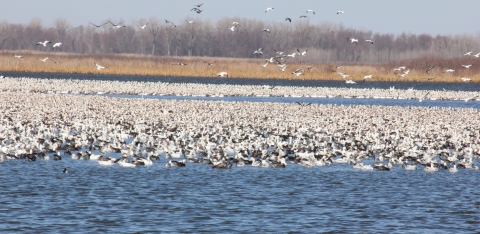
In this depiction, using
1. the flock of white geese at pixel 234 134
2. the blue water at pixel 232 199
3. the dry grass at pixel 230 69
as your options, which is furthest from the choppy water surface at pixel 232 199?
the dry grass at pixel 230 69

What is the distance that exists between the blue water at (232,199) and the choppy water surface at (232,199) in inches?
0.7

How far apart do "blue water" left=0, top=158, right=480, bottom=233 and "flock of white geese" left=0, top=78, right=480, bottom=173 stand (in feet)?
2.31

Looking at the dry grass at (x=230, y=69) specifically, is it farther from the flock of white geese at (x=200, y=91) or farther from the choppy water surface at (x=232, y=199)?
the choppy water surface at (x=232, y=199)

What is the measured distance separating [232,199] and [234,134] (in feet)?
30.0

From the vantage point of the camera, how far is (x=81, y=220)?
485 inches

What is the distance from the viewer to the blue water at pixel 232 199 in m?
12.2

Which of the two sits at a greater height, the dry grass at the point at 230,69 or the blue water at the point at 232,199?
the dry grass at the point at 230,69

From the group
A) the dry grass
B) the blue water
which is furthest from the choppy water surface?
the dry grass

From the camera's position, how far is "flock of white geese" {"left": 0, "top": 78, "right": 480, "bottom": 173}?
19250 mm

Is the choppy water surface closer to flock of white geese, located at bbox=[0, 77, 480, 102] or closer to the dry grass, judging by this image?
flock of white geese, located at bbox=[0, 77, 480, 102]

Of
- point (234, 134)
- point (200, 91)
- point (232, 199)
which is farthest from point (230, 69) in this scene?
point (232, 199)

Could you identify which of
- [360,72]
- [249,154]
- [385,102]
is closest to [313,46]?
[360,72]

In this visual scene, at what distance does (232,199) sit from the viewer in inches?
568

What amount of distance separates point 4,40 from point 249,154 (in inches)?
5766
